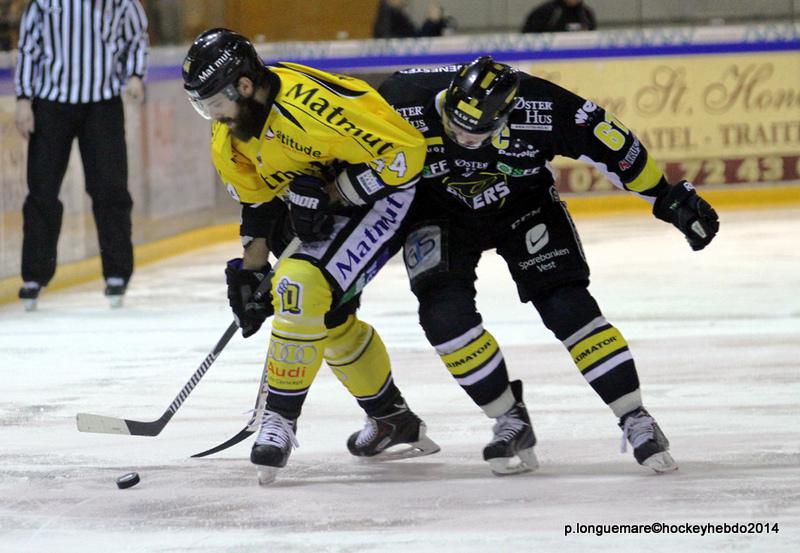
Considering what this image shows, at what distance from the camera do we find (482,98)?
2.96 m

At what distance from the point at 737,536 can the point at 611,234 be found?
491 cm

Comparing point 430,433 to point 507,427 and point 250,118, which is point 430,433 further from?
point 250,118

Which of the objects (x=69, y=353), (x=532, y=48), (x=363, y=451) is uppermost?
(x=532, y=48)

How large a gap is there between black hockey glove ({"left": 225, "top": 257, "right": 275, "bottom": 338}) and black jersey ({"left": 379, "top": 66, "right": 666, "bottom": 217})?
0.44 meters

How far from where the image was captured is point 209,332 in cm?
524

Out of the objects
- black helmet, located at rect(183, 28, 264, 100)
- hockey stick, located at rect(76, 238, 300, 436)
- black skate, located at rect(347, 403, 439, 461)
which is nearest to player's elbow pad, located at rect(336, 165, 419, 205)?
black helmet, located at rect(183, 28, 264, 100)

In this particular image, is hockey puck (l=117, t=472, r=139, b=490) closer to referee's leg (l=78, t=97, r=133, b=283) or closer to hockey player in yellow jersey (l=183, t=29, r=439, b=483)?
hockey player in yellow jersey (l=183, t=29, r=439, b=483)

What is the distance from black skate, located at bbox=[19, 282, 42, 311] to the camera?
19.0 ft

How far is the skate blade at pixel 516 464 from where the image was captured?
3146mm

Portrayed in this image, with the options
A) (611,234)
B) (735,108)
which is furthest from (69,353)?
(735,108)

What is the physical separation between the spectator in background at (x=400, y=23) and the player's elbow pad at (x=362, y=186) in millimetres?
5603

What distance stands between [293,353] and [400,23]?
579 cm

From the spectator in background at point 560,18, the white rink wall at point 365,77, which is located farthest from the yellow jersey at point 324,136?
the spectator in background at point 560,18

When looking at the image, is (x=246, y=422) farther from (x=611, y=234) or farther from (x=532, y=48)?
(x=532, y=48)
